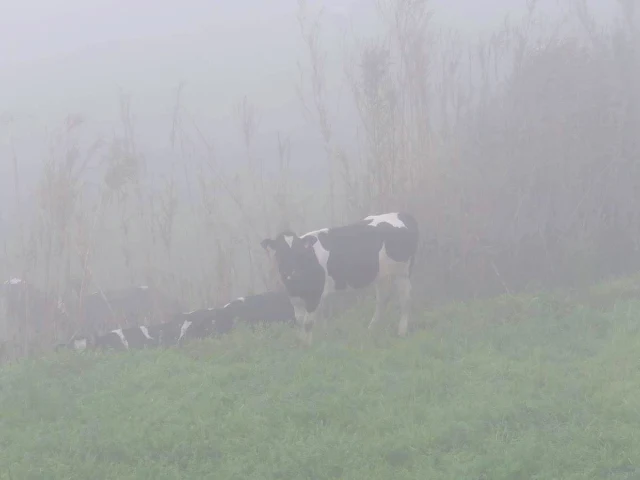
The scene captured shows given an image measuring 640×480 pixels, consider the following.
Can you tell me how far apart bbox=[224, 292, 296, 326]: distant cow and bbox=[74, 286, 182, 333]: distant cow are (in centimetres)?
97

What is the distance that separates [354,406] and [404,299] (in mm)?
2905

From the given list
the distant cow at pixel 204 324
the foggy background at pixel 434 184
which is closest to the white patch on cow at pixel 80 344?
the foggy background at pixel 434 184

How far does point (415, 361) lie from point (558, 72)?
19.8 ft

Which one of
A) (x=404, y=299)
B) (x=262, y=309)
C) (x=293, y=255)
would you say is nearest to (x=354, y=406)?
(x=293, y=255)

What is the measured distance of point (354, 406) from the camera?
17.5ft

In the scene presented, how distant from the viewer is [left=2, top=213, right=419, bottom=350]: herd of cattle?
768 centimetres

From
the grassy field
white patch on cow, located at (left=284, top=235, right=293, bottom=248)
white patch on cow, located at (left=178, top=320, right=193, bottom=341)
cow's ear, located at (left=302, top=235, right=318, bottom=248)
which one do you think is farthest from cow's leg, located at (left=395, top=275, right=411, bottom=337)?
white patch on cow, located at (left=178, top=320, right=193, bottom=341)

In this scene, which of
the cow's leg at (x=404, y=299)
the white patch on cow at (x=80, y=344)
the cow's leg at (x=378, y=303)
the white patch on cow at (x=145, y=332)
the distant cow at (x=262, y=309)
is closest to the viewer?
the cow's leg at (x=404, y=299)

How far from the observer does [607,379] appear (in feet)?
17.9

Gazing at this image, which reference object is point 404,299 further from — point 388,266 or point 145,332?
point 145,332

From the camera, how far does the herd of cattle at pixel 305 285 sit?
7.68 meters

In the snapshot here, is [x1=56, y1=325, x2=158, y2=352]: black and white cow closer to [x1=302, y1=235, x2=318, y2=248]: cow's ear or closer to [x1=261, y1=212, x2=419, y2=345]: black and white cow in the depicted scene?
[x1=261, y1=212, x2=419, y2=345]: black and white cow

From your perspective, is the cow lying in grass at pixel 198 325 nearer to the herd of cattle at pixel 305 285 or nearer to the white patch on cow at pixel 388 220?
the herd of cattle at pixel 305 285

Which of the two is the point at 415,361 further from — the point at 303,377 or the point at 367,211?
the point at 367,211
